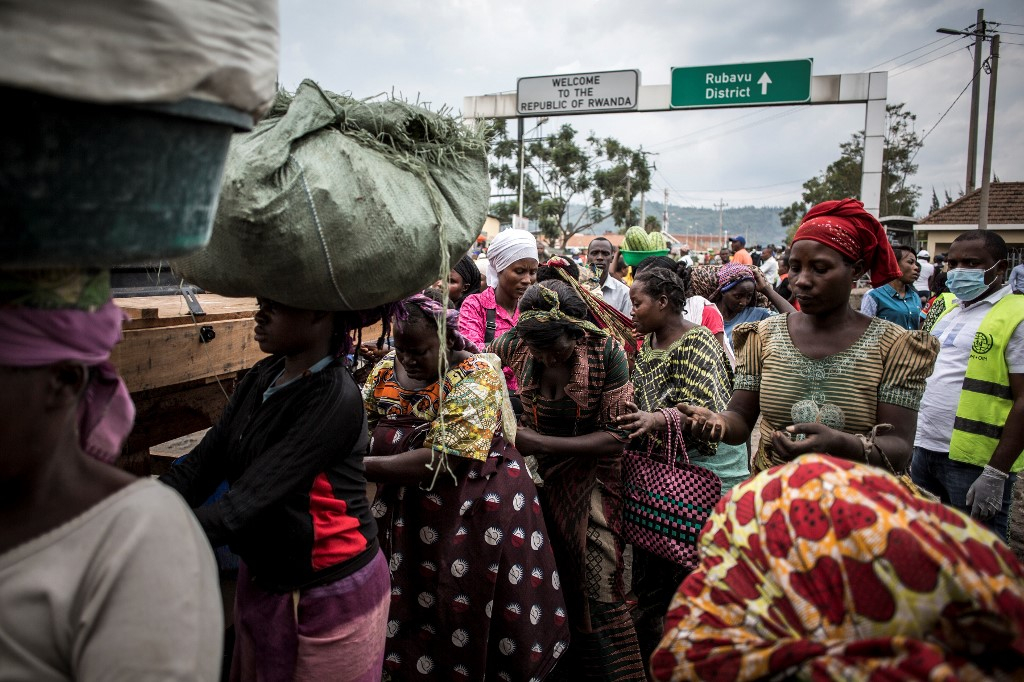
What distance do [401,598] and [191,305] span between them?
58.8 inches

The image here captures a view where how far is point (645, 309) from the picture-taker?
11.5ft

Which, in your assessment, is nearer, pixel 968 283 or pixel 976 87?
pixel 968 283

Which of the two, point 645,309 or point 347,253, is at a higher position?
point 347,253

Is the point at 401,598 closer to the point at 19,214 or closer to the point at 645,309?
the point at 645,309

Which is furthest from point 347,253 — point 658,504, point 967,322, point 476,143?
point 967,322

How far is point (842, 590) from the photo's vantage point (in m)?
1.15

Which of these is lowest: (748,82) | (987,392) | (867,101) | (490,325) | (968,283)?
(987,392)

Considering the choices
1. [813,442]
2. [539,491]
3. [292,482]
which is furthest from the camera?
[539,491]

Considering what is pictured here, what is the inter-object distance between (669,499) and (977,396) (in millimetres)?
1961

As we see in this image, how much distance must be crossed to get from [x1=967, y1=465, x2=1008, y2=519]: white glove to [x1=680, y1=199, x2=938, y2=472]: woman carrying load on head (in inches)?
64.4

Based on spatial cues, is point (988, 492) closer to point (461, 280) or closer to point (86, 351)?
point (461, 280)

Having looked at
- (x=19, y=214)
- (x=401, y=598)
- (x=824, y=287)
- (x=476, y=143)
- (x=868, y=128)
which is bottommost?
(x=401, y=598)

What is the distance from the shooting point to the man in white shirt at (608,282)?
6176 mm

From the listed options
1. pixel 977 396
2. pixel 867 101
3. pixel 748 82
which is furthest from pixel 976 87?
pixel 977 396
